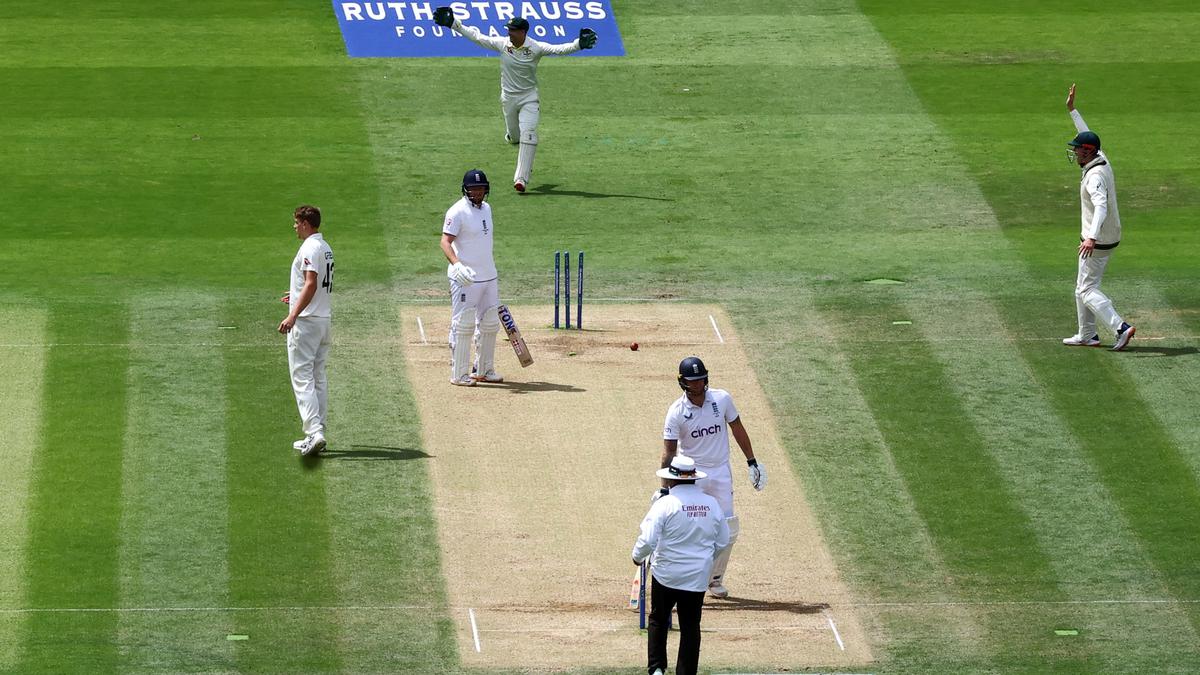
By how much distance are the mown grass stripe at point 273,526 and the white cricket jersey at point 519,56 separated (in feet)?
21.2

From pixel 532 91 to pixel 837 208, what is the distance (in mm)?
4084

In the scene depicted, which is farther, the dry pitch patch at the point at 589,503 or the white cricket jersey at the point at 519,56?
the white cricket jersey at the point at 519,56

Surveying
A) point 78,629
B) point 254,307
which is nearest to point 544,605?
point 78,629

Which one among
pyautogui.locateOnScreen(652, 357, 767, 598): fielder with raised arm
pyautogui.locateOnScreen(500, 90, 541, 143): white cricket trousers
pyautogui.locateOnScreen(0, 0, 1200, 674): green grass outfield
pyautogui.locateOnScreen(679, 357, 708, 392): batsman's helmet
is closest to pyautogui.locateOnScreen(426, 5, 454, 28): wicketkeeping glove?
pyautogui.locateOnScreen(500, 90, 541, 143): white cricket trousers

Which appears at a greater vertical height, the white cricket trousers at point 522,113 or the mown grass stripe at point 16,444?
the white cricket trousers at point 522,113

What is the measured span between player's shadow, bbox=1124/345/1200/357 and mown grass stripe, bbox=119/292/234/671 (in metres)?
9.05

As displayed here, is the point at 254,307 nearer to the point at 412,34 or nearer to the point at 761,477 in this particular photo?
the point at 761,477

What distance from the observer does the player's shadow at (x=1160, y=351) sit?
20219 mm

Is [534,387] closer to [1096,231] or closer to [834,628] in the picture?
[834,628]

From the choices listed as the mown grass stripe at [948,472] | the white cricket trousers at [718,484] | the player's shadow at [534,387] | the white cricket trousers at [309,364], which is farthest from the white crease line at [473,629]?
the player's shadow at [534,387]

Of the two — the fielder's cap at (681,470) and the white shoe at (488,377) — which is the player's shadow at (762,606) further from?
the white shoe at (488,377)

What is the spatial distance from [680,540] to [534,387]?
6.28 m

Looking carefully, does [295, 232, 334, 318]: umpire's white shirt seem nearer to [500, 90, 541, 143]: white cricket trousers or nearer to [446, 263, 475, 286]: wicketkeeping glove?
[446, 263, 475, 286]: wicketkeeping glove

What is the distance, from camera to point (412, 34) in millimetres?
30812
